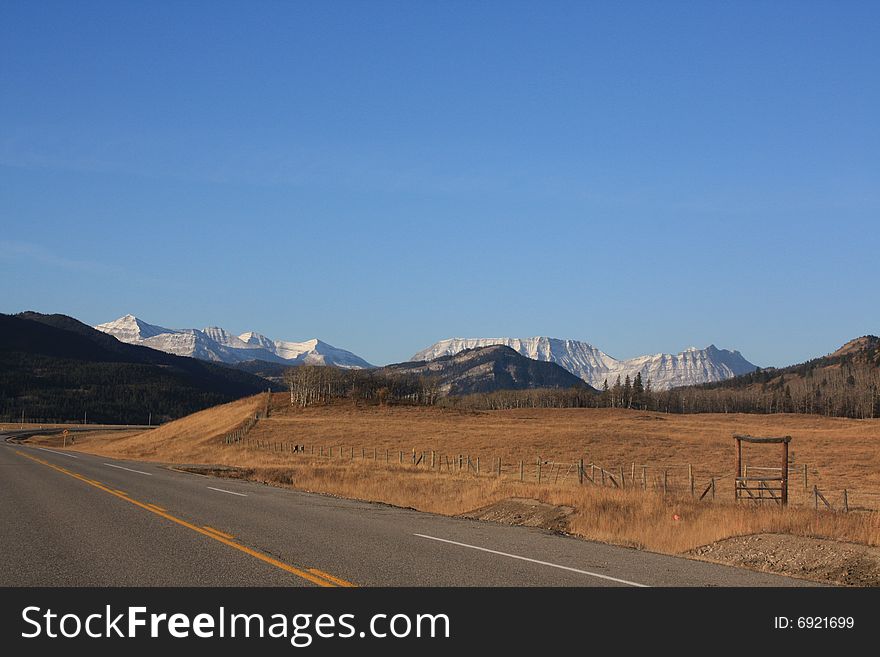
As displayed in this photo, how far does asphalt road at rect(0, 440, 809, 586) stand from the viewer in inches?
448

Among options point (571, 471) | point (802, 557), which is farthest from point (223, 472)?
point (802, 557)

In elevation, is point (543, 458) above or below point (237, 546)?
below

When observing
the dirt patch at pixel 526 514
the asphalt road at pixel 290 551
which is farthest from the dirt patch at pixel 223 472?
the asphalt road at pixel 290 551

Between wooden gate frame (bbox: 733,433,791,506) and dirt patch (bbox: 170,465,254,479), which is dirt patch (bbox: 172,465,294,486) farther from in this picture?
wooden gate frame (bbox: 733,433,791,506)

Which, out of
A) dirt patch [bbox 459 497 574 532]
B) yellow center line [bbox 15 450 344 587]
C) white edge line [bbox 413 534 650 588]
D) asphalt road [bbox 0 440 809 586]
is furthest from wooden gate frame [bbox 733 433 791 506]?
yellow center line [bbox 15 450 344 587]

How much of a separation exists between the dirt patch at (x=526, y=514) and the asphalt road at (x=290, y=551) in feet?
7.67

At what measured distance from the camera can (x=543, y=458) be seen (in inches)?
2721

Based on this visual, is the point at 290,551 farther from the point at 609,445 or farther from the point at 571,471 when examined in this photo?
the point at 609,445

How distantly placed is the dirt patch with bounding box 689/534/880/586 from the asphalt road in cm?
131

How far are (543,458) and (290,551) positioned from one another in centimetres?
5685
